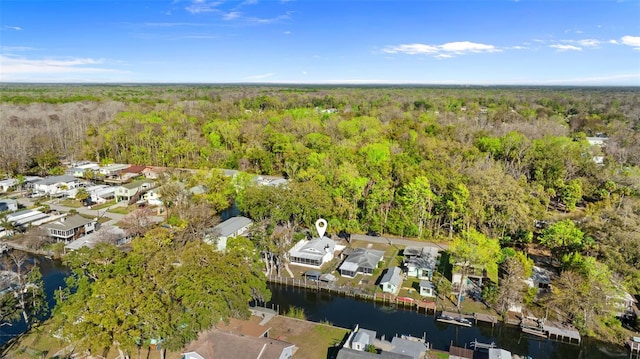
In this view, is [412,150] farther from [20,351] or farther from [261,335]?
[20,351]

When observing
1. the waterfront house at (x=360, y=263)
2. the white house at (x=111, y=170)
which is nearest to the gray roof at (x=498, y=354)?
the waterfront house at (x=360, y=263)

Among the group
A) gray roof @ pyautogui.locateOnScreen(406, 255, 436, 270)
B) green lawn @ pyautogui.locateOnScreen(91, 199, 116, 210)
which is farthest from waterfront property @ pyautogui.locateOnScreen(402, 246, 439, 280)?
green lawn @ pyautogui.locateOnScreen(91, 199, 116, 210)

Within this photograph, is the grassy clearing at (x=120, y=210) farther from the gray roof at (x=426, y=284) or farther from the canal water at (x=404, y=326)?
the gray roof at (x=426, y=284)

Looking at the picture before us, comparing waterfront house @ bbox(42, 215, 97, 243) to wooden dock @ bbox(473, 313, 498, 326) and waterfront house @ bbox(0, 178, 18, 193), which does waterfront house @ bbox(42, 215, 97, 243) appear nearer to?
waterfront house @ bbox(0, 178, 18, 193)

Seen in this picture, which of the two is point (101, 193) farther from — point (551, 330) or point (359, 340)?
point (551, 330)

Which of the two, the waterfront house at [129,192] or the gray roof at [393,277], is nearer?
the gray roof at [393,277]

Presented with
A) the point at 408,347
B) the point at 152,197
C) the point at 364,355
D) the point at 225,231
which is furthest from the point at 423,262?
the point at 152,197
